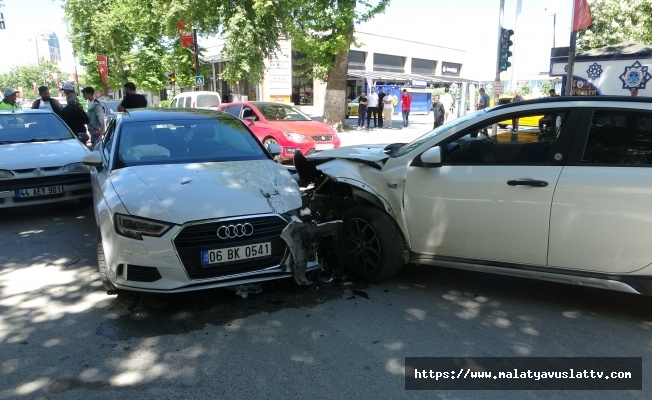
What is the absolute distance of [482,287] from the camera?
4598 millimetres

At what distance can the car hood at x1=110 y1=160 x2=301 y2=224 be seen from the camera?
3805 mm

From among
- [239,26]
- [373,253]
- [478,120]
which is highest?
[239,26]

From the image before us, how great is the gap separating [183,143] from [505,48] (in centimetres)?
1405

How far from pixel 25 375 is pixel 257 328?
1.53 metres

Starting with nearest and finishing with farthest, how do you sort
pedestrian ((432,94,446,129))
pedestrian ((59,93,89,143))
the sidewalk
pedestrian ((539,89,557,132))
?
pedestrian ((539,89,557,132)) → pedestrian ((59,93,89,143)) → the sidewalk → pedestrian ((432,94,446,129))

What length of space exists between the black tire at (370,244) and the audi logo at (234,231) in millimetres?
1172

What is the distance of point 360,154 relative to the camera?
16.3ft

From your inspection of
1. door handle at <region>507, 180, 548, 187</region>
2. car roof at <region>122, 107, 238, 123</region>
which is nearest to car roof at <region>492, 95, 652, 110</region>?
door handle at <region>507, 180, 548, 187</region>

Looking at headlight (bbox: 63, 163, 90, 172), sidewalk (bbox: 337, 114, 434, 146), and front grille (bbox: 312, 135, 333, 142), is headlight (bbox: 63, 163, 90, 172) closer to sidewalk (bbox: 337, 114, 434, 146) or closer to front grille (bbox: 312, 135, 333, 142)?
front grille (bbox: 312, 135, 333, 142)

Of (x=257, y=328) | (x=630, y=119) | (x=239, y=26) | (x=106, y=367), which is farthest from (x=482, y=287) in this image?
(x=239, y=26)

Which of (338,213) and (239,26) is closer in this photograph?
(338,213)

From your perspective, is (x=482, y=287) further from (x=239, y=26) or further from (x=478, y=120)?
(x=239, y=26)

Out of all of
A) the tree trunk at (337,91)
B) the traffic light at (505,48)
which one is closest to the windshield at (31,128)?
the tree trunk at (337,91)

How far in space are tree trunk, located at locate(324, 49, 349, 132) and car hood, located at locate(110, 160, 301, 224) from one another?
1596 cm
